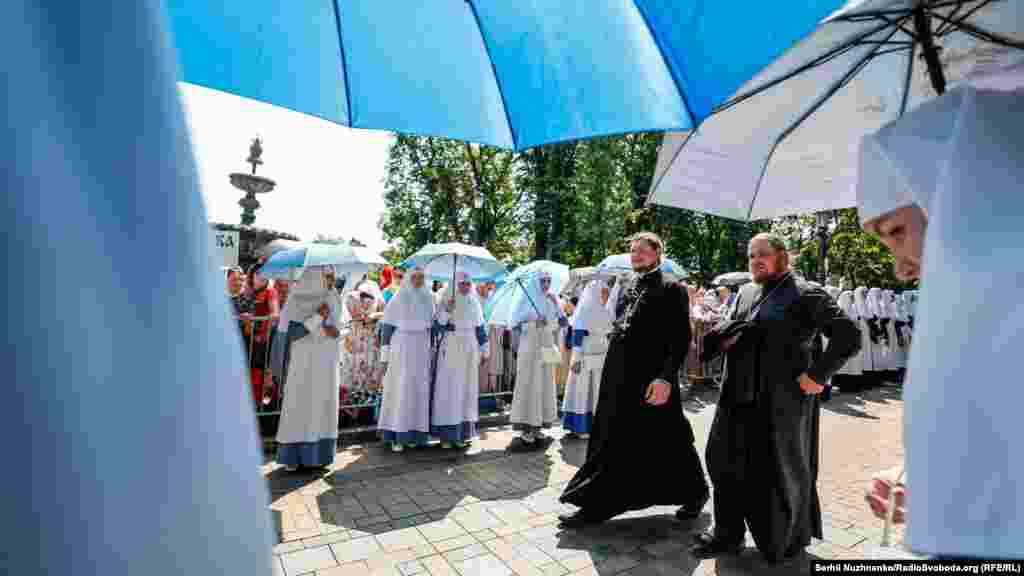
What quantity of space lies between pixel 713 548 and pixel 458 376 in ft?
13.4

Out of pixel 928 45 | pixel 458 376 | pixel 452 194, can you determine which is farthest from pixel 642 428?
pixel 452 194

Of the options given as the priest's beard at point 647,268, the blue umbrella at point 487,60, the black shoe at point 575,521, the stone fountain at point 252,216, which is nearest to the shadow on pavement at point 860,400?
the priest's beard at point 647,268

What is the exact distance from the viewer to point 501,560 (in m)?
3.90

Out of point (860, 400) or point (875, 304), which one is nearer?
point (860, 400)

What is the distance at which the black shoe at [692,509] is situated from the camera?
14.9 ft

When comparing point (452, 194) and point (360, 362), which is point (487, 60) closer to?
point (360, 362)

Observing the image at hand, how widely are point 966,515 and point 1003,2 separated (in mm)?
2187

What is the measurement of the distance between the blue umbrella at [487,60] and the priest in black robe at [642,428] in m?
2.36

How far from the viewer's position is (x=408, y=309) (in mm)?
7129

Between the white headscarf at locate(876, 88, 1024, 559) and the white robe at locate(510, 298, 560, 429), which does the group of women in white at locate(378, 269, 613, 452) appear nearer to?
the white robe at locate(510, 298, 560, 429)

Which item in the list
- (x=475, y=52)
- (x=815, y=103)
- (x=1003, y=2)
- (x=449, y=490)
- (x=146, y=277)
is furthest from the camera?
(x=449, y=490)

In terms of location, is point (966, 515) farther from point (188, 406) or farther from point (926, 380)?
point (188, 406)

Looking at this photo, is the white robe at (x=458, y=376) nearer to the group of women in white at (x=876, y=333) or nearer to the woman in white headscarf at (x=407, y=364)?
the woman in white headscarf at (x=407, y=364)

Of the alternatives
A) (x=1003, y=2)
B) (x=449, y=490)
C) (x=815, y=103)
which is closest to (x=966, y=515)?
(x=1003, y=2)
